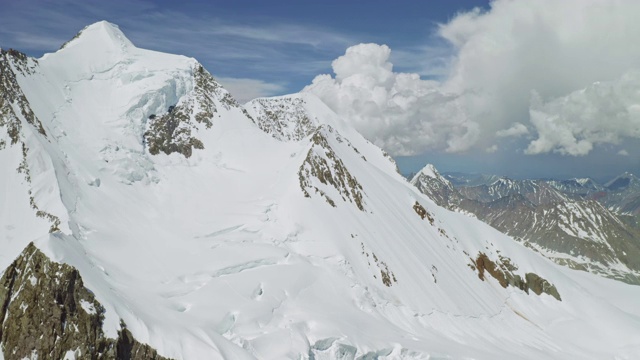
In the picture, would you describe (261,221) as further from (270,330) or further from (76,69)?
(76,69)

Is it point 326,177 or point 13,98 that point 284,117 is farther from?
point 13,98

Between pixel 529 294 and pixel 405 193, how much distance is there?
32.5 m

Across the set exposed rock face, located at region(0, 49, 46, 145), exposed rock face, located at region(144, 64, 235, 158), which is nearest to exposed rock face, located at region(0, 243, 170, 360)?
exposed rock face, located at region(0, 49, 46, 145)

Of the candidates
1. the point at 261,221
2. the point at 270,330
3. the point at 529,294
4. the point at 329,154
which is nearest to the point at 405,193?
the point at 329,154

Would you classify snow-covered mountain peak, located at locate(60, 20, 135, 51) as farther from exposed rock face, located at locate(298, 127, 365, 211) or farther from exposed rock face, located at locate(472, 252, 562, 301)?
exposed rock face, located at locate(472, 252, 562, 301)

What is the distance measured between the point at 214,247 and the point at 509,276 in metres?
66.4

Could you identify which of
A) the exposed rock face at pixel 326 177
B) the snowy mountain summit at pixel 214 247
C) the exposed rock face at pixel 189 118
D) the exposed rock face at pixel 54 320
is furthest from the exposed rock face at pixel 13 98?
the exposed rock face at pixel 326 177

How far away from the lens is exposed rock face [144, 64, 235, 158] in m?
76.8

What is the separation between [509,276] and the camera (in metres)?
90.8

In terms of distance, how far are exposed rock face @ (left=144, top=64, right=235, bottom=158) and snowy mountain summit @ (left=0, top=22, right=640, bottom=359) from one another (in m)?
0.40

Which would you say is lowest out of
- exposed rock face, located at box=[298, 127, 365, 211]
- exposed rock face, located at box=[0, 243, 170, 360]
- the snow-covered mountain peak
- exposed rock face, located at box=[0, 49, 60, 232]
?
exposed rock face, located at box=[0, 243, 170, 360]

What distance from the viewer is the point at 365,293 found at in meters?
50.0

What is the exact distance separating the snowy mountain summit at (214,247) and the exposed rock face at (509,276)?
0.45 meters

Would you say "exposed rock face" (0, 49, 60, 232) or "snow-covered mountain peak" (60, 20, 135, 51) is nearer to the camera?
"exposed rock face" (0, 49, 60, 232)
